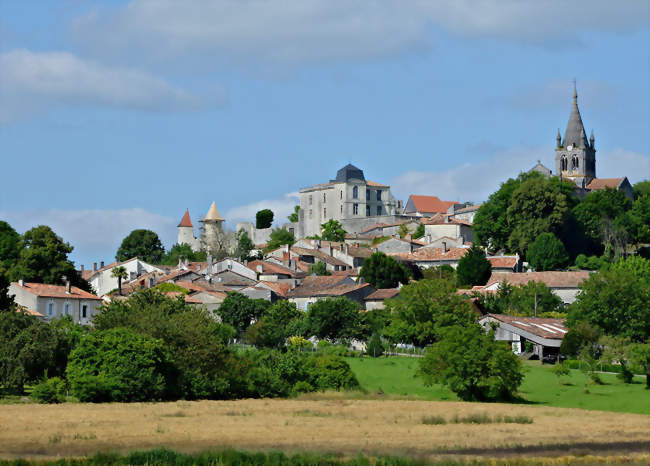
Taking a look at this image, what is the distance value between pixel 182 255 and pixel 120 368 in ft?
351

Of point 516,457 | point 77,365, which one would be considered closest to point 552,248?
point 77,365

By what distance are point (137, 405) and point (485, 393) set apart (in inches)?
663

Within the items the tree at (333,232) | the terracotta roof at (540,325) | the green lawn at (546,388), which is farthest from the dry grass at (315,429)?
the tree at (333,232)

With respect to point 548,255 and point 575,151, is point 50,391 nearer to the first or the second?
point 548,255

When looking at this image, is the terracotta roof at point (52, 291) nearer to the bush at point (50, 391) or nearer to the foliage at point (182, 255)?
the bush at point (50, 391)

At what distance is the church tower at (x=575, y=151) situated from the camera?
547 ft

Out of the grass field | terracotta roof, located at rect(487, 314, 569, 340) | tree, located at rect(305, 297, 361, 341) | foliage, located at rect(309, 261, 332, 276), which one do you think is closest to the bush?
the grass field

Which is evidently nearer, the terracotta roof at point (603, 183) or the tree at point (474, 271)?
the tree at point (474, 271)

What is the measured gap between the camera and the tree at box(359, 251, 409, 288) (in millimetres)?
101812

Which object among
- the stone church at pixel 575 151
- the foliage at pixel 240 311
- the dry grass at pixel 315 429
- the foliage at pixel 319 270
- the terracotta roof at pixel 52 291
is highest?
the stone church at pixel 575 151

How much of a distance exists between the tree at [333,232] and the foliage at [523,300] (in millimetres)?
56570

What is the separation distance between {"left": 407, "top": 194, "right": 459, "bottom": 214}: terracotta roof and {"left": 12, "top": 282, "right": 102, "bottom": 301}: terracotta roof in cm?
8858

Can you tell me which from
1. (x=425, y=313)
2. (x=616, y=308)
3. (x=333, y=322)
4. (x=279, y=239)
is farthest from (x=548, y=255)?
(x=279, y=239)

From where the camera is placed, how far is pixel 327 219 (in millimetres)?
162000
